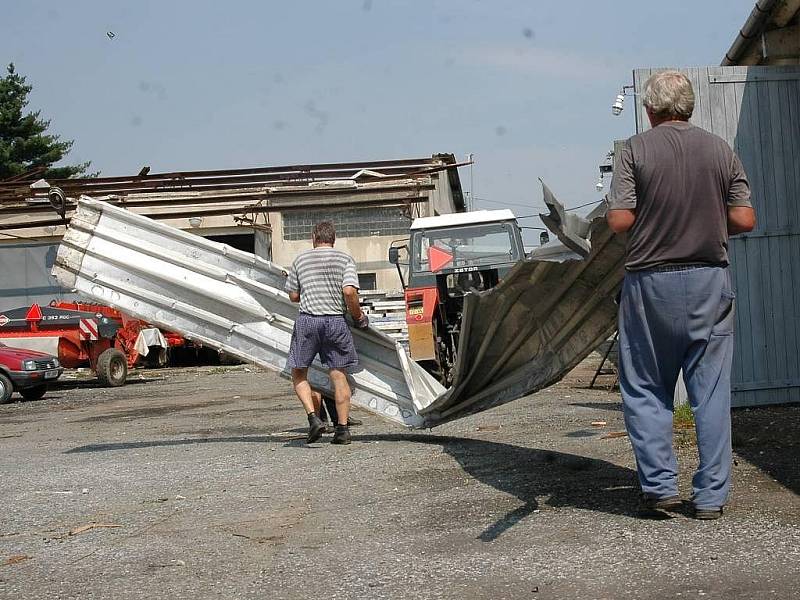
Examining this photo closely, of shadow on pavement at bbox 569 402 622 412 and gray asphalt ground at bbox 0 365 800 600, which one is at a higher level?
gray asphalt ground at bbox 0 365 800 600

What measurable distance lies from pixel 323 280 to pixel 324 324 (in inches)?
15.5

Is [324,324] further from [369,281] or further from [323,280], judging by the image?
[369,281]

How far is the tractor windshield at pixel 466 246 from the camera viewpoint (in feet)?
54.9

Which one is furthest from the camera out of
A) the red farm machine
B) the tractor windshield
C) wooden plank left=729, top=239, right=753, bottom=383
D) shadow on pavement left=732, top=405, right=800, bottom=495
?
the red farm machine

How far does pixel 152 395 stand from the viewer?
19078 mm

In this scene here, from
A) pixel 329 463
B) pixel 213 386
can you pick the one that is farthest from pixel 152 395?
pixel 329 463

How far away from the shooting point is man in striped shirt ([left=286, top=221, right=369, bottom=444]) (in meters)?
9.16

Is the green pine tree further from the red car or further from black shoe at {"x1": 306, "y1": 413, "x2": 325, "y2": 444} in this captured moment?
black shoe at {"x1": 306, "y1": 413, "x2": 325, "y2": 444}

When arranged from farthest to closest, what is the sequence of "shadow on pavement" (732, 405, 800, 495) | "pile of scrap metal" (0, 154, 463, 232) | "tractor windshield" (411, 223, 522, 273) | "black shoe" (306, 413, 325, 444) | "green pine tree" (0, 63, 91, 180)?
"green pine tree" (0, 63, 91, 180), "pile of scrap metal" (0, 154, 463, 232), "tractor windshield" (411, 223, 522, 273), "black shoe" (306, 413, 325, 444), "shadow on pavement" (732, 405, 800, 495)

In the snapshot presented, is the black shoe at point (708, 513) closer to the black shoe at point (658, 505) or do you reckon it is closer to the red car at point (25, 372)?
the black shoe at point (658, 505)

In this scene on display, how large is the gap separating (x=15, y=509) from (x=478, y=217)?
36.9ft

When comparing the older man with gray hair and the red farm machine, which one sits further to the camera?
the red farm machine

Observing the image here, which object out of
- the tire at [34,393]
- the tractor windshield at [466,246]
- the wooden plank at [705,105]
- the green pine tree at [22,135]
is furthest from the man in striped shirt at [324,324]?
the green pine tree at [22,135]

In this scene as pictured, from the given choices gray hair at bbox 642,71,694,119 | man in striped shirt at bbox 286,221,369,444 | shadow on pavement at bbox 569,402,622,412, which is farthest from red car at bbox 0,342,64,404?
gray hair at bbox 642,71,694,119
